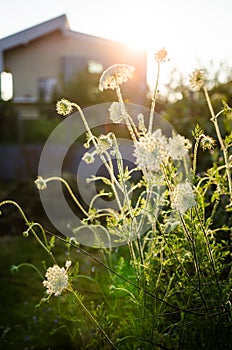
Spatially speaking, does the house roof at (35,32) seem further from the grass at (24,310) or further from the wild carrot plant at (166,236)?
the wild carrot plant at (166,236)

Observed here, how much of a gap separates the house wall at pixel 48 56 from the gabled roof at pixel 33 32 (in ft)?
1.06

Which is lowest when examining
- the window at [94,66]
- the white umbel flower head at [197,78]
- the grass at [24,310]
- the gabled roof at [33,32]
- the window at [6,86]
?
the grass at [24,310]

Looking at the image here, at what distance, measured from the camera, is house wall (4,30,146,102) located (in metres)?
15.0

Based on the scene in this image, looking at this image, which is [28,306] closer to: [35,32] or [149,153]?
[149,153]

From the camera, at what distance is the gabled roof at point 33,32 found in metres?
14.3

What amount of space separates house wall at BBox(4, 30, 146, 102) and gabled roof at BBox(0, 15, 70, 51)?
0.32 m

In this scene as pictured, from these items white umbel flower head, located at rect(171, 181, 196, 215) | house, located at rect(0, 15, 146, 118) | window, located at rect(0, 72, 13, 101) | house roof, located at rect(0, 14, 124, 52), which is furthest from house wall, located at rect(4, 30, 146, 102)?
white umbel flower head, located at rect(171, 181, 196, 215)

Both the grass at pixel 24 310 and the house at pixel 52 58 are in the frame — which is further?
the house at pixel 52 58

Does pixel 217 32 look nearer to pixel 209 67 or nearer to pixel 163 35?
pixel 163 35

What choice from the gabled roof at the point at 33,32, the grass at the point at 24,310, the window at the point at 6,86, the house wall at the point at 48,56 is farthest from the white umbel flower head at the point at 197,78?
the house wall at the point at 48,56

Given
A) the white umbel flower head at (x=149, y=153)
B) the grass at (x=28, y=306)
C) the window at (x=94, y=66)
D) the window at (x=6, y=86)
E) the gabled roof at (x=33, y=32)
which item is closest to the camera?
the white umbel flower head at (x=149, y=153)

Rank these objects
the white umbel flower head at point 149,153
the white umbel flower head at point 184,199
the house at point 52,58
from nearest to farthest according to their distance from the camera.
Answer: the white umbel flower head at point 149,153
the white umbel flower head at point 184,199
the house at point 52,58

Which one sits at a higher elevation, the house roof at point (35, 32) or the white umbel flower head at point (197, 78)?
the house roof at point (35, 32)

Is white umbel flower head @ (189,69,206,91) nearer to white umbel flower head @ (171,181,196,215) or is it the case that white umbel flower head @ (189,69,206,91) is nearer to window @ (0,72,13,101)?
white umbel flower head @ (171,181,196,215)
